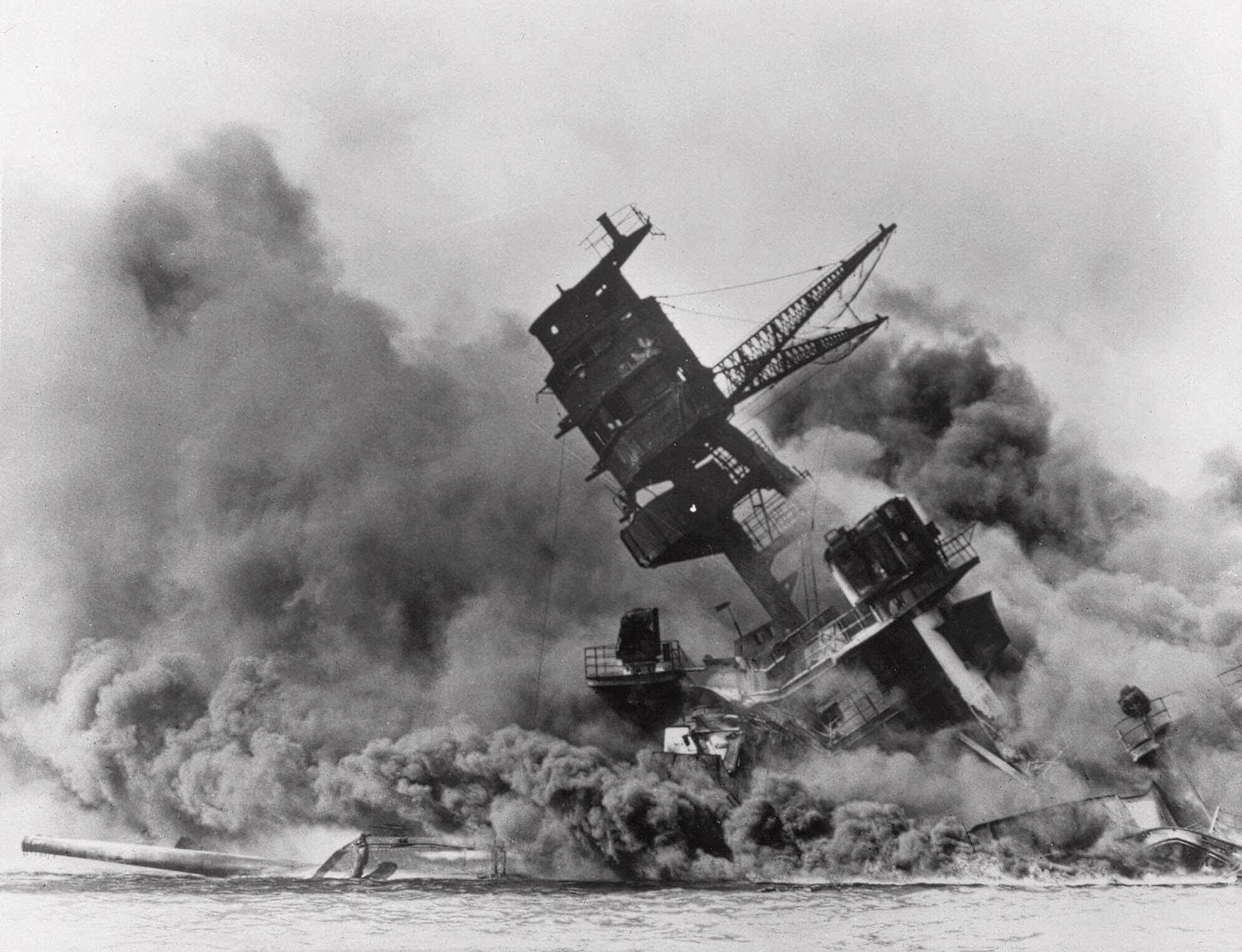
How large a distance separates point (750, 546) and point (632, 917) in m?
4.77

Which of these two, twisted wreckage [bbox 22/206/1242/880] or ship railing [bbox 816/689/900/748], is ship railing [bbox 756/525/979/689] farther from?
ship railing [bbox 816/689/900/748]

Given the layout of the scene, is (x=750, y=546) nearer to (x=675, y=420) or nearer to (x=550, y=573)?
(x=675, y=420)

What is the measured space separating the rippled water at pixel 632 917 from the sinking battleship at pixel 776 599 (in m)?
0.77

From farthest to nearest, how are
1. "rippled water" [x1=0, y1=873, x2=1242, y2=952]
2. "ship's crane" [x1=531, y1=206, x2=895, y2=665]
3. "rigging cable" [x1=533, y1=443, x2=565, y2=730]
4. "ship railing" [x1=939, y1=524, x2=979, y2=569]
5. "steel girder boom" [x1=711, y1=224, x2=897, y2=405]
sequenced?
"rigging cable" [x1=533, y1=443, x2=565, y2=730] → "ship's crane" [x1=531, y1=206, x2=895, y2=665] → "steel girder boom" [x1=711, y1=224, x2=897, y2=405] → "ship railing" [x1=939, y1=524, x2=979, y2=569] → "rippled water" [x1=0, y1=873, x2=1242, y2=952]

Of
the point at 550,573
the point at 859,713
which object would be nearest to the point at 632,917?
the point at 859,713

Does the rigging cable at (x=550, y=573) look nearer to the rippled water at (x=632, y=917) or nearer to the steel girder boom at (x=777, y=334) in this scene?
the rippled water at (x=632, y=917)

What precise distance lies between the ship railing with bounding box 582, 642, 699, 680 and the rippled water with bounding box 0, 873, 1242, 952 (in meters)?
2.38

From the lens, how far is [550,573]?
505 inches

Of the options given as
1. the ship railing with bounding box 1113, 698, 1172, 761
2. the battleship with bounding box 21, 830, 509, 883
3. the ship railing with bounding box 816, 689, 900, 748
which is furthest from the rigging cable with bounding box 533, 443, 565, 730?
the ship railing with bounding box 1113, 698, 1172, 761

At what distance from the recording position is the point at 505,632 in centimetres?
1262

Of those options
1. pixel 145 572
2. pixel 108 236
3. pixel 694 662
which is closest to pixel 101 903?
pixel 145 572

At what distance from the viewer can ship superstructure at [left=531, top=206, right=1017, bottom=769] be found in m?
10.6

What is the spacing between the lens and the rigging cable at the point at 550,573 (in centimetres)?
1229

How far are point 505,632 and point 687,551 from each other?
262 cm
